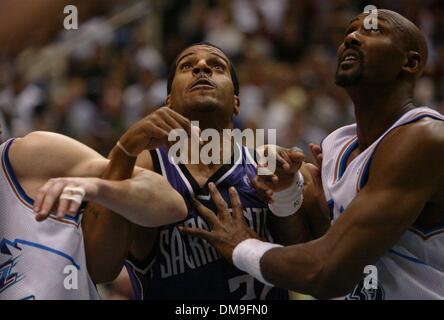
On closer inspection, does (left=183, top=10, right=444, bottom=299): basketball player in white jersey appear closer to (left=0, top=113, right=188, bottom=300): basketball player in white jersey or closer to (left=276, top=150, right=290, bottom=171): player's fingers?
(left=276, top=150, right=290, bottom=171): player's fingers

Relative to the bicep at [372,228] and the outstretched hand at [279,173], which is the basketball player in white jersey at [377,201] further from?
the outstretched hand at [279,173]

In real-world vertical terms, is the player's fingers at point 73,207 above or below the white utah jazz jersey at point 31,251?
above

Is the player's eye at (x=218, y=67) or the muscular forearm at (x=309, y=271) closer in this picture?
the muscular forearm at (x=309, y=271)

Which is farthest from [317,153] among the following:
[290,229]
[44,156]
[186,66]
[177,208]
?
[44,156]

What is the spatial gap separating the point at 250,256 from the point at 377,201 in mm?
580

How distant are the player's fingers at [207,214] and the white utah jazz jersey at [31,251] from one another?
61cm

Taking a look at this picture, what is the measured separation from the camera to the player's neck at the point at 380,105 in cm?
322

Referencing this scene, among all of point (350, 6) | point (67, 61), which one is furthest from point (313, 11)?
point (67, 61)

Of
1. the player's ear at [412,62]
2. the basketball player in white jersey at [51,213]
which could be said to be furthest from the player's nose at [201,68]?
the player's ear at [412,62]

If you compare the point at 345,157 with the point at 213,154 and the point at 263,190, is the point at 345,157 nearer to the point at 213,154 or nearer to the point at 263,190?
the point at 263,190

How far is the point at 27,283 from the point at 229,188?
1.03 m

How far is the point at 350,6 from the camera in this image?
891 centimetres

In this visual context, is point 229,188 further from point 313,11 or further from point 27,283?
point 313,11

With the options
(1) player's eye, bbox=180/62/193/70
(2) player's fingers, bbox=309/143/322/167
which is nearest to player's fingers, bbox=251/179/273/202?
(2) player's fingers, bbox=309/143/322/167
